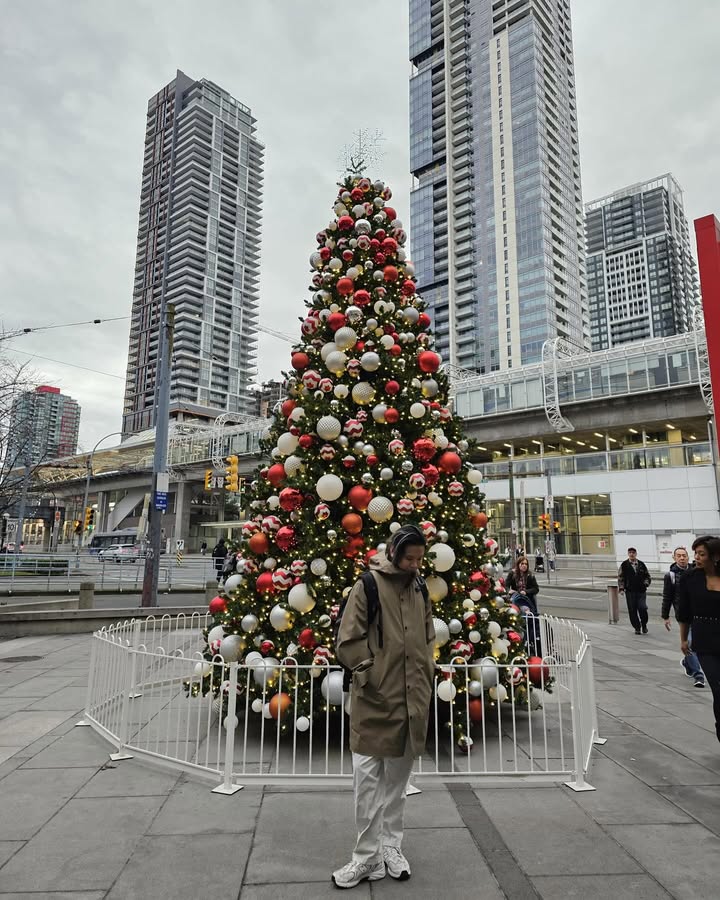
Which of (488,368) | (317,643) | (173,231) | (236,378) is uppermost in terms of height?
(173,231)

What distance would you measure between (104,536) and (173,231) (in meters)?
123

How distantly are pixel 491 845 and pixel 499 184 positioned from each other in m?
120

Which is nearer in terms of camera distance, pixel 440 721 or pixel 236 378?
pixel 440 721

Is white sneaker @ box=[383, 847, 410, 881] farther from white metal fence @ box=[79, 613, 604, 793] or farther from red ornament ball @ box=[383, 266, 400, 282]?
red ornament ball @ box=[383, 266, 400, 282]

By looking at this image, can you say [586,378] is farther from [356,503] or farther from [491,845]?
[491,845]

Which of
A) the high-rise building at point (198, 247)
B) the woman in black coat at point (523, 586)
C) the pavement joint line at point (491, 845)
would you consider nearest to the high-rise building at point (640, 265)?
the high-rise building at point (198, 247)

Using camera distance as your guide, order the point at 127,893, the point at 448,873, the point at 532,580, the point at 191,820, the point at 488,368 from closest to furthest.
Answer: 1. the point at 127,893
2. the point at 448,873
3. the point at 191,820
4. the point at 532,580
5. the point at 488,368

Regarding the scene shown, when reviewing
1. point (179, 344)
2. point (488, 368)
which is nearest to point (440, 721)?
point (488, 368)

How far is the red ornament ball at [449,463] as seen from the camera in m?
5.95

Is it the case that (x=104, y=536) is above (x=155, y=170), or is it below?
below

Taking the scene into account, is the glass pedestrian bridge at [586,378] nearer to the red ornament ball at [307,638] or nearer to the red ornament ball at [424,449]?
the red ornament ball at [424,449]

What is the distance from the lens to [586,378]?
38875mm

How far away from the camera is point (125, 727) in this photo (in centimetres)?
522

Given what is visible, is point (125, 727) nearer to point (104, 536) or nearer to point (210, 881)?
point (210, 881)
